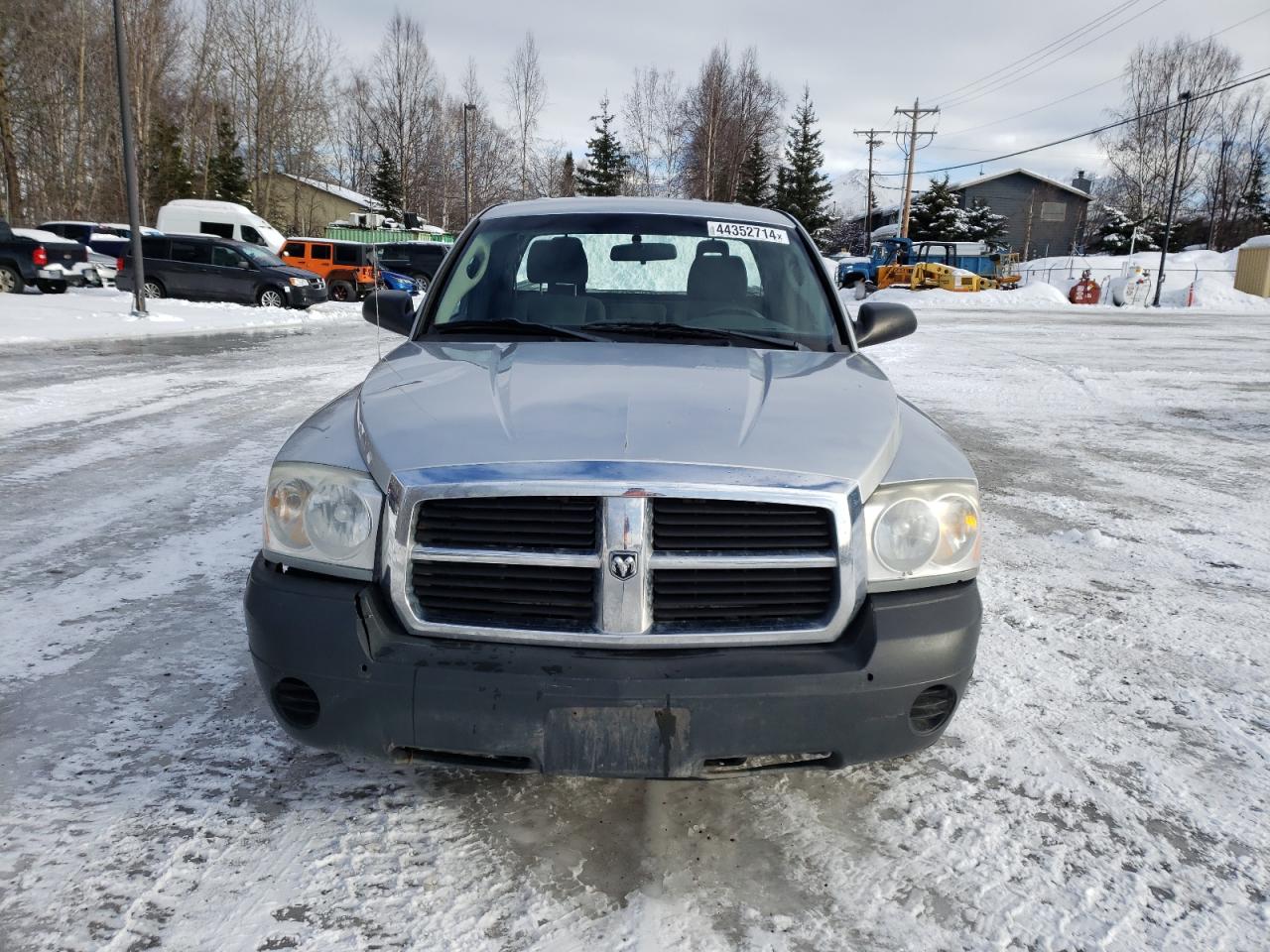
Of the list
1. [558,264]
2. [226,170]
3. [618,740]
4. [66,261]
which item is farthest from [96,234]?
[618,740]

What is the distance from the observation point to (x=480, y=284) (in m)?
3.50

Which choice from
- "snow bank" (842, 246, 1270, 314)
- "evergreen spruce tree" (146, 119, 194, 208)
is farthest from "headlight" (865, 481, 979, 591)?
"evergreen spruce tree" (146, 119, 194, 208)

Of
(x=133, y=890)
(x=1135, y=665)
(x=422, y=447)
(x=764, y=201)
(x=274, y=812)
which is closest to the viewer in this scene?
(x=133, y=890)

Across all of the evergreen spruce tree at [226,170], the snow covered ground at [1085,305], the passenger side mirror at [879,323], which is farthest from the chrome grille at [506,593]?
the evergreen spruce tree at [226,170]

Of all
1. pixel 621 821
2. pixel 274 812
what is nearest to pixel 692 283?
pixel 621 821

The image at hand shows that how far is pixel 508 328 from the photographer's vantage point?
319cm

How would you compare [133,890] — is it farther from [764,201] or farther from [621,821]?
[764,201]

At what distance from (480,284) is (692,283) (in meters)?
0.82

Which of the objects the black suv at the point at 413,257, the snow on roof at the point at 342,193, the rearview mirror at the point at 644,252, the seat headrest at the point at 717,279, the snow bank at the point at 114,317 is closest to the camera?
the seat headrest at the point at 717,279

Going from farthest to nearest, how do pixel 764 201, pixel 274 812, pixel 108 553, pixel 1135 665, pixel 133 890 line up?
pixel 764 201
pixel 108 553
pixel 1135 665
pixel 274 812
pixel 133 890

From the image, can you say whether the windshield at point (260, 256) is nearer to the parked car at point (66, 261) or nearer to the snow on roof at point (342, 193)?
the parked car at point (66, 261)

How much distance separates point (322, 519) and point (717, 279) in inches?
73.3

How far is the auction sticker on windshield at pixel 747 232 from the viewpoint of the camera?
3668 mm

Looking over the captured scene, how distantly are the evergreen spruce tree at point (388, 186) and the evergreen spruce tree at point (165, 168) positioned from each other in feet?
38.0
